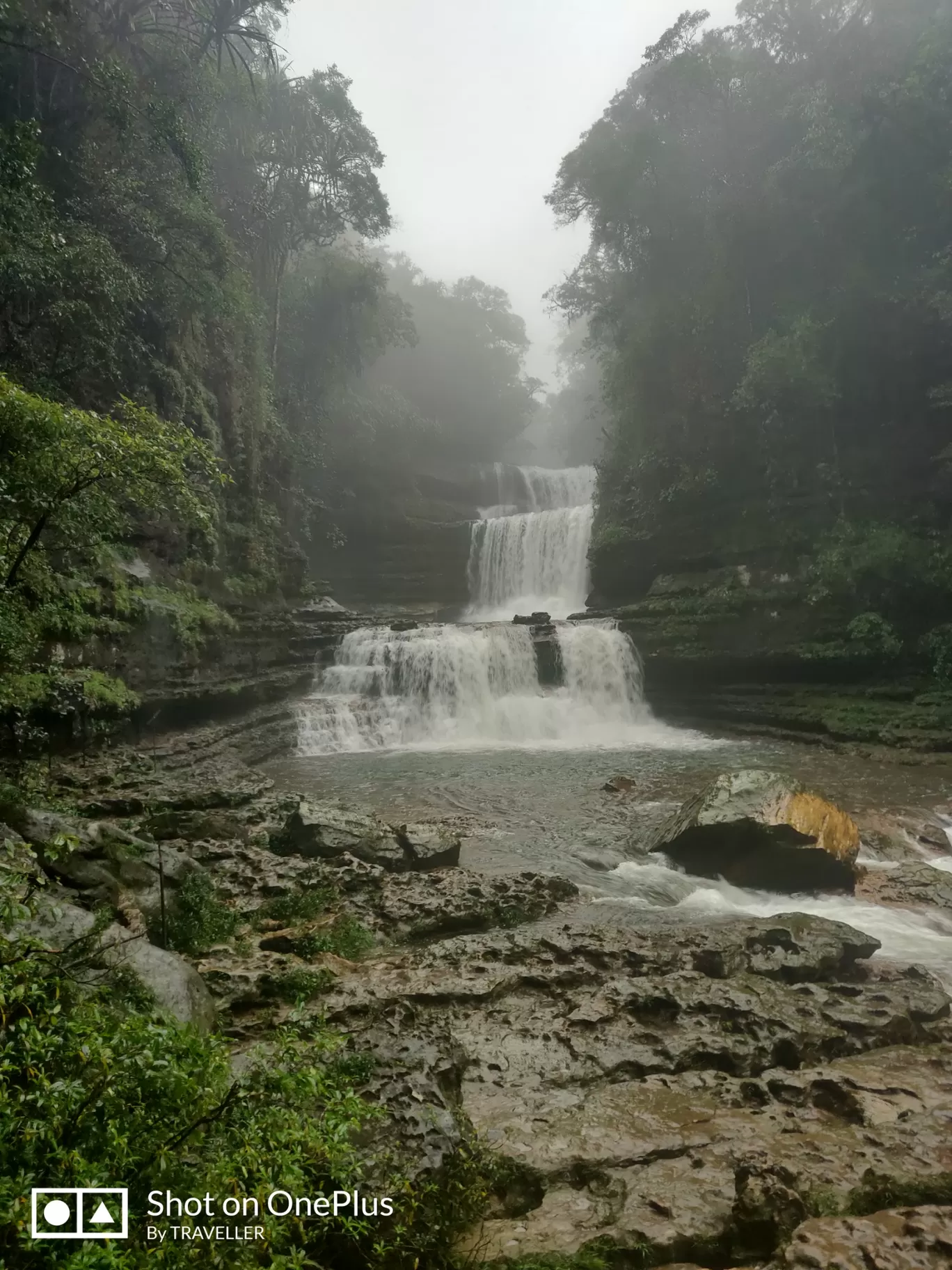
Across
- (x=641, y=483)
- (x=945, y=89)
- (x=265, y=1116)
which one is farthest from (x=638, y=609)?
(x=265, y=1116)

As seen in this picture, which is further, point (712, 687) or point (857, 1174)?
point (712, 687)

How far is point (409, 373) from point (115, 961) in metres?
47.3

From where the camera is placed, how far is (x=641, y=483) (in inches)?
901

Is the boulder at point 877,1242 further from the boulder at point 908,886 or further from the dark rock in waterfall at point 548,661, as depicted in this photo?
the dark rock in waterfall at point 548,661

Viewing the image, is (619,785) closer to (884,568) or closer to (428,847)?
(428,847)

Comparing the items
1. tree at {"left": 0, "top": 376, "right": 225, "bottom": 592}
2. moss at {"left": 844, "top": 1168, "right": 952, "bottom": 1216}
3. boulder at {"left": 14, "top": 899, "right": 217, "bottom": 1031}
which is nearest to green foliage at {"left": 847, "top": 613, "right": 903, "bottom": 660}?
moss at {"left": 844, "top": 1168, "right": 952, "bottom": 1216}

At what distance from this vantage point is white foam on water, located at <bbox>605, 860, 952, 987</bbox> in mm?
6141

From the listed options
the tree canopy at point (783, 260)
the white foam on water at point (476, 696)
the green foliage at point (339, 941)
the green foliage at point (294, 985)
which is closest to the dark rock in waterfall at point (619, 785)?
the white foam on water at point (476, 696)

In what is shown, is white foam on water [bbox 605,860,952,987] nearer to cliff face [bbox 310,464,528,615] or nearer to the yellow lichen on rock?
the yellow lichen on rock

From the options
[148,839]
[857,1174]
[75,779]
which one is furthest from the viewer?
[75,779]

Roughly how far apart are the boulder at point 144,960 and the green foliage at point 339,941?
1.64 meters

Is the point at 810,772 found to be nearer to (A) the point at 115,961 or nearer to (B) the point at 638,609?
(B) the point at 638,609

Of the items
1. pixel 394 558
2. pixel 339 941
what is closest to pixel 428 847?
pixel 339 941

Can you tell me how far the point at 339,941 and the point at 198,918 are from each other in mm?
1179
